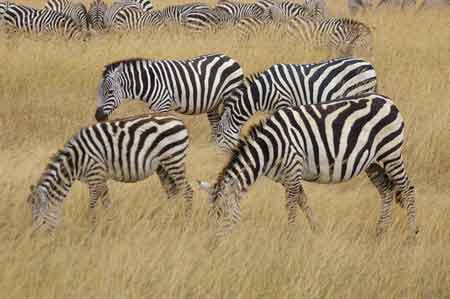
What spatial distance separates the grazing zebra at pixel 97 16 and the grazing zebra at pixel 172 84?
6.57 m

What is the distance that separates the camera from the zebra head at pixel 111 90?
9461 mm

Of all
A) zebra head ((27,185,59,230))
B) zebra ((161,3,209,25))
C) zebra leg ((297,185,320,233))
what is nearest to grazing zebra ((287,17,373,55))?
zebra ((161,3,209,25))

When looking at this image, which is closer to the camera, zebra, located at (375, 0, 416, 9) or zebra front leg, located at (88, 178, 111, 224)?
zebra front leg, located at (88, 178, 111, 224)

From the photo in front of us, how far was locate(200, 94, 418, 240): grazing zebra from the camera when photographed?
6410mm

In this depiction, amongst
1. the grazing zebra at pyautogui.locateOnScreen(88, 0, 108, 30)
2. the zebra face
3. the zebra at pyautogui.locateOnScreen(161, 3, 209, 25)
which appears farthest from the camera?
the grazing zebra at pyautogui.locateOnScreen(88, 0, 108, 30)

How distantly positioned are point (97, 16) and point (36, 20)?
1.79m

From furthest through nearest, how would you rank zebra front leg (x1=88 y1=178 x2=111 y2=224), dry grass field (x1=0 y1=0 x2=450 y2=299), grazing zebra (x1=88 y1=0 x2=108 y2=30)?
1. grazing zebra (x1=88 y1=0 x2=108 y2=30)
2. zebra front leg (x1=88 y1=178 x2=111 y2=224)
3. dry grass field (x1=0 y1=0 x2=450 y2=299)

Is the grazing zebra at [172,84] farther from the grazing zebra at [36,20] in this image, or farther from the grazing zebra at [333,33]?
the grazing zebra at [36,20]

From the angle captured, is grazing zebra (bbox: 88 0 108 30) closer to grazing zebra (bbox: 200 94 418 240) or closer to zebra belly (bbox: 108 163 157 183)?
zebra belly (bbox: 108 163 157 183)

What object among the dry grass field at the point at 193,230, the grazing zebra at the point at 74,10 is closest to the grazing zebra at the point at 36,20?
the grazing zebra at the point at 74,10

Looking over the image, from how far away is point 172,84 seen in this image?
10.0 meters

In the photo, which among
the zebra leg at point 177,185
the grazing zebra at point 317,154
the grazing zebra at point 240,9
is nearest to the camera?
the grazing zebra at point 317,154

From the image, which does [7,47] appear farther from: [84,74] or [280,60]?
[280,60]

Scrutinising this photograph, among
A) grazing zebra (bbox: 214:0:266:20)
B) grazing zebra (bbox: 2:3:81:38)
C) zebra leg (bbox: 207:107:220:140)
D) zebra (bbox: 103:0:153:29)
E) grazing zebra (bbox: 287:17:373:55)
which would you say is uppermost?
grazing zebra (bbox: 214:0:266:20)
